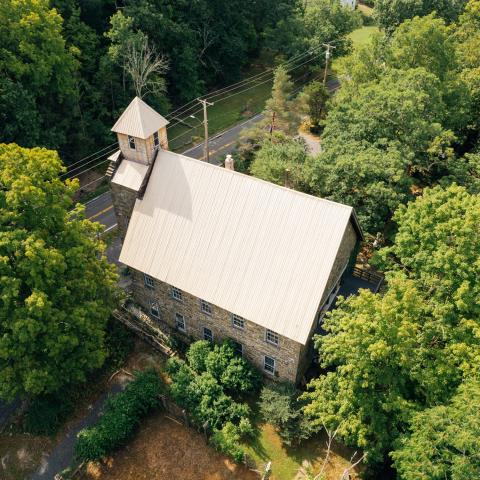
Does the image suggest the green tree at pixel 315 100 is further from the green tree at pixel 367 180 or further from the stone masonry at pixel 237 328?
the stone masonry at pixel 237 328

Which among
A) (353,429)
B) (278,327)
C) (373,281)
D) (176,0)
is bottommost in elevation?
(353,429)

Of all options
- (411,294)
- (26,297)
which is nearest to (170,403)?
(26,297)

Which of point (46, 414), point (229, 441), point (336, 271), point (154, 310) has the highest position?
point (336, 271)

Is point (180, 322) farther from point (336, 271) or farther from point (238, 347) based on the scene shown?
A: point (336, 271)

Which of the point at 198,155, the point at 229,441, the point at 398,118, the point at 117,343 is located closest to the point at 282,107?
the point at 198,155

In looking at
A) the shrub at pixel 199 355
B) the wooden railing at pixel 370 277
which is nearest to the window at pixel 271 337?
the shrub at pixel 199 355

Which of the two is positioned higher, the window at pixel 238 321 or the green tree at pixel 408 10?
the green tree at pixel 408 10

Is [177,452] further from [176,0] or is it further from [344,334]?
[176,0]
